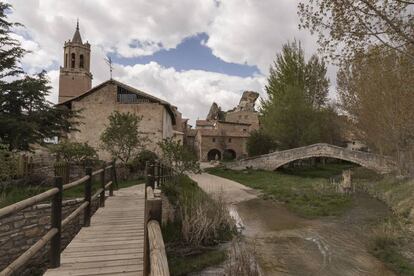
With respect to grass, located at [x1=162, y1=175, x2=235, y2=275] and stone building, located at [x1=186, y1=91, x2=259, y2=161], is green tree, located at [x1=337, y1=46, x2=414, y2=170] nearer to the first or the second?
grass, located at [x1=162, y1=175, x2=235, y2=275]

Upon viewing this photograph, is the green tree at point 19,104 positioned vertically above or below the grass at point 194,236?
above

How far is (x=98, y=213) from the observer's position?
29.2 ft

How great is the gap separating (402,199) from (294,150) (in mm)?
18492

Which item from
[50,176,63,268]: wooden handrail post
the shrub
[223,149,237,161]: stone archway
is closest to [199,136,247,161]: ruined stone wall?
[223,149,237,161]: stone archway

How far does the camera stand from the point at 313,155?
1372 inches

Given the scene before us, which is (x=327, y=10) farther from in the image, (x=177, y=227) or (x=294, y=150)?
(x=294, y=150)

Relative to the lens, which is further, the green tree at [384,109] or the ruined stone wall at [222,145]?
the ruined stone wall at [222,145]

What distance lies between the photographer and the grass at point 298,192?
712 inches

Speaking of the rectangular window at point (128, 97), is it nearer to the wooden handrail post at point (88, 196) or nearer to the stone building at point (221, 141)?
the wooden handrail post at point (88, 196)

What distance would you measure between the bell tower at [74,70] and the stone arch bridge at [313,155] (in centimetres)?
1938

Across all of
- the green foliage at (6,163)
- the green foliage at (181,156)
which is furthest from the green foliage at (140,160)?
the green foliage at (6,163)

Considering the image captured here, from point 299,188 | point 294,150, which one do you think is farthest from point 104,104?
point 294,150

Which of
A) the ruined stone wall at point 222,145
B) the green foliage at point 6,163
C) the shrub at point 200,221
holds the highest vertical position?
the ruined stone wall at point 222,145

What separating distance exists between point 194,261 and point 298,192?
14496mm
